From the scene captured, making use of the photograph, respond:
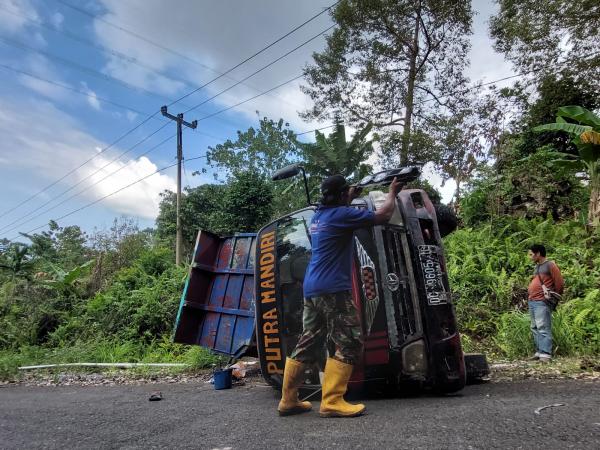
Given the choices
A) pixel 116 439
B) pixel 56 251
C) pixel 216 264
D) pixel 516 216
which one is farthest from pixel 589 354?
pixel 56 251

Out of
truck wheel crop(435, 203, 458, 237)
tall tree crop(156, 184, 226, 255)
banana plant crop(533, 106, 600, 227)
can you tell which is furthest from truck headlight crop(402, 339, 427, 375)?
tall tree crop(156, 184, 226, 255)

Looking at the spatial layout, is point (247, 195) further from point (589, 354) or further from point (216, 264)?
point (589, 354)

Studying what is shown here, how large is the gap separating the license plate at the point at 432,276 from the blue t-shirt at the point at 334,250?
0.80m

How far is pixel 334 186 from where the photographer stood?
3.56 metres

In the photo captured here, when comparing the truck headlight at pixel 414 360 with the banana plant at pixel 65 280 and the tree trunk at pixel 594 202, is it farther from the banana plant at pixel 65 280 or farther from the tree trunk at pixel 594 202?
the banana plant at pixel 65 280

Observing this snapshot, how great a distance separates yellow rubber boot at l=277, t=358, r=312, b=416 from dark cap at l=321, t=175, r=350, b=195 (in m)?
1.36

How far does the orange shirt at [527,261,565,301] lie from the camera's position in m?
5.83

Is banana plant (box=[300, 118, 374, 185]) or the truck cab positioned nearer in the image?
the truck cab

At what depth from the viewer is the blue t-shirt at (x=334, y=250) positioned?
11.1ft

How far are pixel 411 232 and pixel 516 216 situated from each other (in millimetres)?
9972

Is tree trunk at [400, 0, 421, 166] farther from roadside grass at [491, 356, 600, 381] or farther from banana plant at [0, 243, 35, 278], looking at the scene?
banana plant at [0, 243, 35, 278]

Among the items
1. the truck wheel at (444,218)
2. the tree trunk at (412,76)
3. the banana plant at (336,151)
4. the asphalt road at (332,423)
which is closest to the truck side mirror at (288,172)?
the truck wheel at (444,218)

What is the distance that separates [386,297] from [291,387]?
1.07 m

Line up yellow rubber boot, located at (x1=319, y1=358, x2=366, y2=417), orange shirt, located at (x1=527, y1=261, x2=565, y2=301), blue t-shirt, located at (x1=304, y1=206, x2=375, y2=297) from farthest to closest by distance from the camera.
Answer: orange shirt, located at (x1=527, y1=261, x2=565, y2=301) → blue t-shirt, located at (x1=304, y1=206, x2=375, y2=297) → yellow rubber boot, located at (x1=319, y1=358, x2=366, y2=417)
